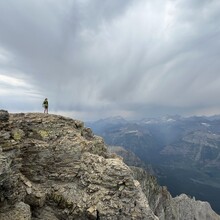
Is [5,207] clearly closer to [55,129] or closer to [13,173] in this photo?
[13,173]

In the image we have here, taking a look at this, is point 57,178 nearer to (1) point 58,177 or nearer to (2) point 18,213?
(1) point 58,177

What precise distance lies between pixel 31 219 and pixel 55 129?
12791 mm

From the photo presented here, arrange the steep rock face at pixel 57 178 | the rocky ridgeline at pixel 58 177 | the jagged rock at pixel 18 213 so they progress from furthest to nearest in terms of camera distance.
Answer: the rocky ridgeline at pixel 58 177
the steep rock face at pixel 57 178
the jagged rock at pixel 18 213

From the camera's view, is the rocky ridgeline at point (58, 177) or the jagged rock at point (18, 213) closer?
the jagged rock at point (18, 213)

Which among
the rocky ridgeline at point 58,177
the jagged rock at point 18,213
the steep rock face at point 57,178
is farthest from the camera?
the rocky ridgeline at point 58,177

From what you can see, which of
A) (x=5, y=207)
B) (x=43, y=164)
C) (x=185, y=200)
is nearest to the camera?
(x=5, y=207)

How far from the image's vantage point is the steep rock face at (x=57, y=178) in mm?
29467

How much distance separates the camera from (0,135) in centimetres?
3228

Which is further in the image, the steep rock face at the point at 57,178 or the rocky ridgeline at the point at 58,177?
the rocky ridgeline at the point at 58,177

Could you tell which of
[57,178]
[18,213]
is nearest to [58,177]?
[57,178]

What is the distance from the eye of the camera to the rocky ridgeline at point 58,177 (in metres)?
29.6

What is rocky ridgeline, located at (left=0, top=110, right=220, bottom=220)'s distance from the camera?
29.6 metres

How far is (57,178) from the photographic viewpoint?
112ft

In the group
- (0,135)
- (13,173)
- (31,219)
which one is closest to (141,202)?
(31,219)
